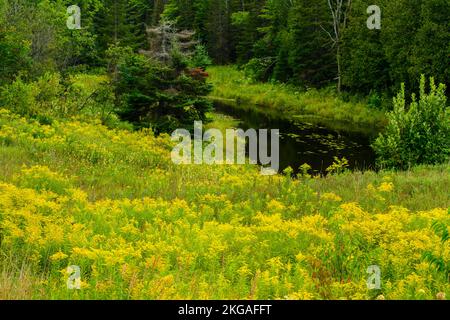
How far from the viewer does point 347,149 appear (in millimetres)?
25453

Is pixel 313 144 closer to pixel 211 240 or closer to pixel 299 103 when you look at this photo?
pixel 299 103

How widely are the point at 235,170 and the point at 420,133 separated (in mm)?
6729

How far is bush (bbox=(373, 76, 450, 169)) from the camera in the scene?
58.3 ft

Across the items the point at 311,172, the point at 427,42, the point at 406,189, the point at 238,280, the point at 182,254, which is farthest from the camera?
the point at 427,42

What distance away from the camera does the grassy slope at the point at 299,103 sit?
33875 millimetres

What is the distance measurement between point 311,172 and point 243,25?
42.3 metres

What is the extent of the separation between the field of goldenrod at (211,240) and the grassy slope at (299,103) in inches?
865

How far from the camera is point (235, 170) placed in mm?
15695

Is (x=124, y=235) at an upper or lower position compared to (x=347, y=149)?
upper

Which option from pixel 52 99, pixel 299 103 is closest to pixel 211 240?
pixel 52 99

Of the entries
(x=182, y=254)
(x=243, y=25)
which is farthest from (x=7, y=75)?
(x=243, y=25)

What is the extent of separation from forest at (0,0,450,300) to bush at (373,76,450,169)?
58 millimetres

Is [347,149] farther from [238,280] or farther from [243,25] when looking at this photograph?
[243,25]

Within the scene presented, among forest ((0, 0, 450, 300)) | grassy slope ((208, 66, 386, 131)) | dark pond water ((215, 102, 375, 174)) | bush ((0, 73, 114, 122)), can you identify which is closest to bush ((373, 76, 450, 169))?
forest ((0, 0, 450, 300))
